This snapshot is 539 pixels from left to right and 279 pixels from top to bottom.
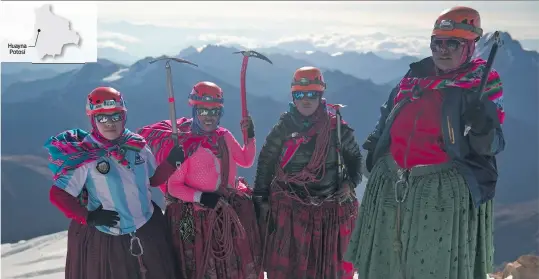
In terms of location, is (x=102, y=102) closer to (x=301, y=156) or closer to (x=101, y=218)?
(x=101, y=218)

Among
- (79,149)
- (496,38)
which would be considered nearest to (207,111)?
(79,149)

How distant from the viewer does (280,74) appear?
57.7ft

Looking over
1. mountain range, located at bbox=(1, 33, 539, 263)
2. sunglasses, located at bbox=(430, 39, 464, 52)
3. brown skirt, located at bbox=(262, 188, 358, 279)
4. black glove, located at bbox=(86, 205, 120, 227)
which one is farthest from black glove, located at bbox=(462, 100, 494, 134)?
mountain range, located at bbox=(1, 33, 539, 263)

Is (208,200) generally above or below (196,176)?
below

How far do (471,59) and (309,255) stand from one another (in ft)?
5.68

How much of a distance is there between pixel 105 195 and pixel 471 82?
2146 mm

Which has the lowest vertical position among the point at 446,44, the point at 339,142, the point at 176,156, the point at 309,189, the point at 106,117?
the point at 309,189

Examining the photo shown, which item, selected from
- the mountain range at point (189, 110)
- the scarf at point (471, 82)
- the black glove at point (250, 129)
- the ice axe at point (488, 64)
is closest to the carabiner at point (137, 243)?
the black glove at point (250, 129)

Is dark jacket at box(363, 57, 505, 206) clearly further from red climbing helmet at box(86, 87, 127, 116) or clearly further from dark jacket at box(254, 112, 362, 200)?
red climbing helmet at box(86, 87, 127, 116)

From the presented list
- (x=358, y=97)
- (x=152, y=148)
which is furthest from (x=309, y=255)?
(x=358, y=97)

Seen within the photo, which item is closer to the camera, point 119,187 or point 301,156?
point 119,187

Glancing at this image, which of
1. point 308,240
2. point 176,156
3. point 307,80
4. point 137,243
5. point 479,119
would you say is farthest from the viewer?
point 308,240

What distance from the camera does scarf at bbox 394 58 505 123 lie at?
2223 millimetres

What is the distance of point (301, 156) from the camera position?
330 centimetres
